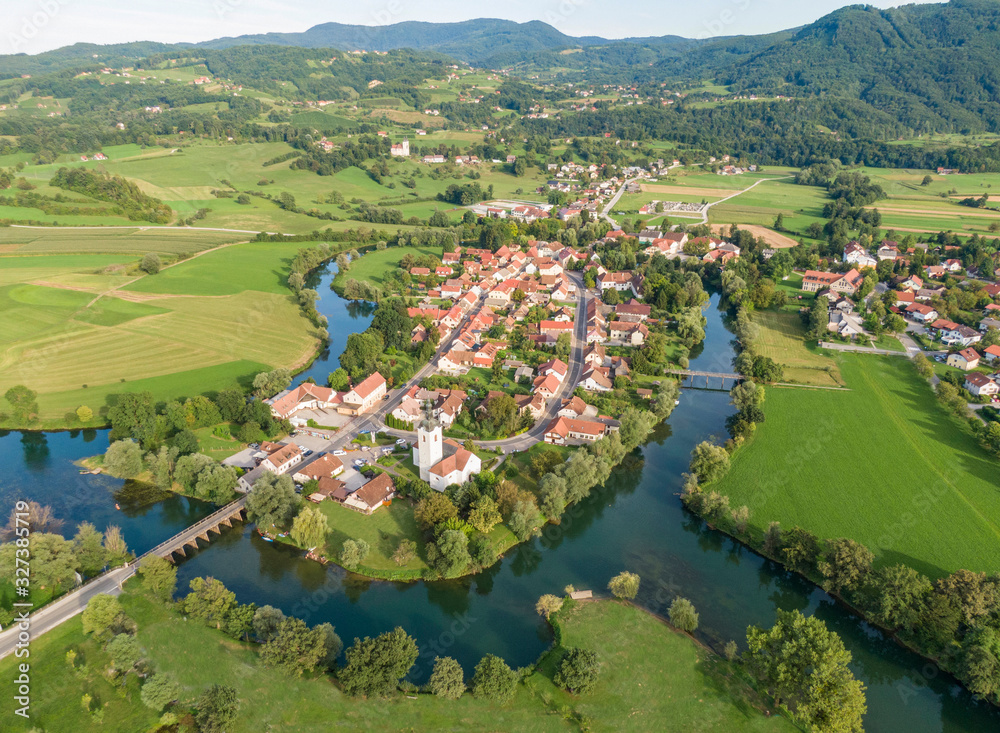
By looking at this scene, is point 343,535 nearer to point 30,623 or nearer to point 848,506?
point 30,623

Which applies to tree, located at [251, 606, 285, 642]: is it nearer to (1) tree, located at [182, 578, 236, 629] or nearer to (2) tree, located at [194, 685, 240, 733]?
(1) tree, located at [182, 578, 236, 629]

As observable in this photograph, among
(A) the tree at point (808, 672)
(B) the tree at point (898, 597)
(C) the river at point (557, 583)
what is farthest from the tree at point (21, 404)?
(B) the tree at point (898, 597)

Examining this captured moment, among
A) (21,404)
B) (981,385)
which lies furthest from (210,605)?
(981,385)

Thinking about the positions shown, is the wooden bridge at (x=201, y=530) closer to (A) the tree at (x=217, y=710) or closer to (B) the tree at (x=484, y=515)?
(A) the tree at (x=217, y=710)

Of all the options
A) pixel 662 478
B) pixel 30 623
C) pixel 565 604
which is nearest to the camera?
pixel 30 623

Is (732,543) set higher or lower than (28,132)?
lower

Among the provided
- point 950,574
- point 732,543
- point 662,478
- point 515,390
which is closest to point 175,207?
point 515,390
